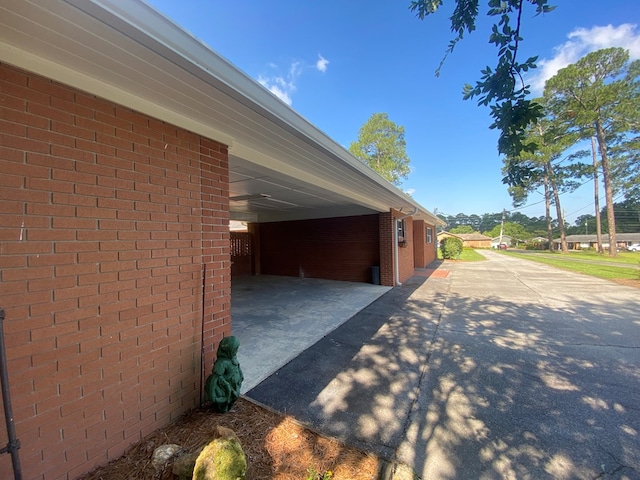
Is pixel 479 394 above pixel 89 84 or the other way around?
the other way around

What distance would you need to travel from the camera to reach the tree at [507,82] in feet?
6.35

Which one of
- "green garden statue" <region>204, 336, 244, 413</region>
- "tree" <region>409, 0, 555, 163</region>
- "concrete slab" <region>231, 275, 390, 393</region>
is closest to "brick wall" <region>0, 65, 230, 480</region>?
"green garden statue" <region>204, 336, 244, 413</region>

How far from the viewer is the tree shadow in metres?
2.02

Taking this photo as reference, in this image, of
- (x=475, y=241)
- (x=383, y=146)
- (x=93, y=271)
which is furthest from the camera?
(x=475, y=241)

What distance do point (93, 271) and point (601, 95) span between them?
1214 inches

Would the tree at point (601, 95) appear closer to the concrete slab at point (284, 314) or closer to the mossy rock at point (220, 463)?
the concrete slab at point (284, 314)

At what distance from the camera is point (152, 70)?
1.78 meters

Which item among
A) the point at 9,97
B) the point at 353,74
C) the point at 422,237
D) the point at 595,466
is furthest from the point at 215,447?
the point at 422,237

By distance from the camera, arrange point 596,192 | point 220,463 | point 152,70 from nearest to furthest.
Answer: point 220,463 < point 152,70 < point 596,192

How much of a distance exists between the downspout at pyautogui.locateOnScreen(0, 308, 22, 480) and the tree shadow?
1.77 meters

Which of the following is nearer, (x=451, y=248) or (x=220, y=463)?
(x=220, y=463)

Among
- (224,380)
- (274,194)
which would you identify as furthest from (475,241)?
(224,380)

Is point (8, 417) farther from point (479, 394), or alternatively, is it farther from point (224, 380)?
point (479, 394)

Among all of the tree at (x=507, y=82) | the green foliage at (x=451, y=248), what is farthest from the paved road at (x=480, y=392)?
the green foliage at (x=451, y=248)
